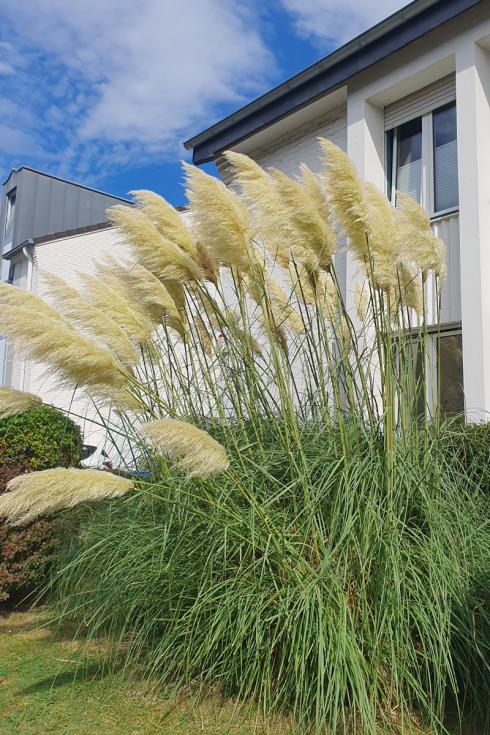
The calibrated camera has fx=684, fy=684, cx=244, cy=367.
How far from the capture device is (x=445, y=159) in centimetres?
831

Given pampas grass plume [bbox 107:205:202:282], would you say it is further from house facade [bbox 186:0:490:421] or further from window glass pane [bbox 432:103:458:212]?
window glass pane [bbox 432:103:458:212]

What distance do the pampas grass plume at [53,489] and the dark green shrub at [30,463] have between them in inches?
110

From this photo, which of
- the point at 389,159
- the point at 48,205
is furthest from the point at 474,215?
the point at 48,205

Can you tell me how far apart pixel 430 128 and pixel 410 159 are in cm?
48

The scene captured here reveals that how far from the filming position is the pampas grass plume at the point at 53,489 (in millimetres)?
2793

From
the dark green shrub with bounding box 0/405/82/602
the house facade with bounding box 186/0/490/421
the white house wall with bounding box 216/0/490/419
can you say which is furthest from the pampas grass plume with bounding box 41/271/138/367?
the house facade with bounding box 186/0/490/421

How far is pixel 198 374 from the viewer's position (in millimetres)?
5207

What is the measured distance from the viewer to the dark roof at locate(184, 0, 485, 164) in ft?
25.1

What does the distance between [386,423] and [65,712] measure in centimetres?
233

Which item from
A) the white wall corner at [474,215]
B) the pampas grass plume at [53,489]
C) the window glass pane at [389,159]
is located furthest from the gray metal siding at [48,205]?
the pampas grass plume at [53,489]

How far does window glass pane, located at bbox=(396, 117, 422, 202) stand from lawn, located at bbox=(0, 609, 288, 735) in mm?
6694

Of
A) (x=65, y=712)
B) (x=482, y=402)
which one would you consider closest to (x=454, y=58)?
(x=482, y=402)

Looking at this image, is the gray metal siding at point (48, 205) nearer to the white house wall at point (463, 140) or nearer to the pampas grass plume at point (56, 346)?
the white house wall at point (463, 140)

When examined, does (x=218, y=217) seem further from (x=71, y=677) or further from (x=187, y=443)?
(x=71, y=677)
